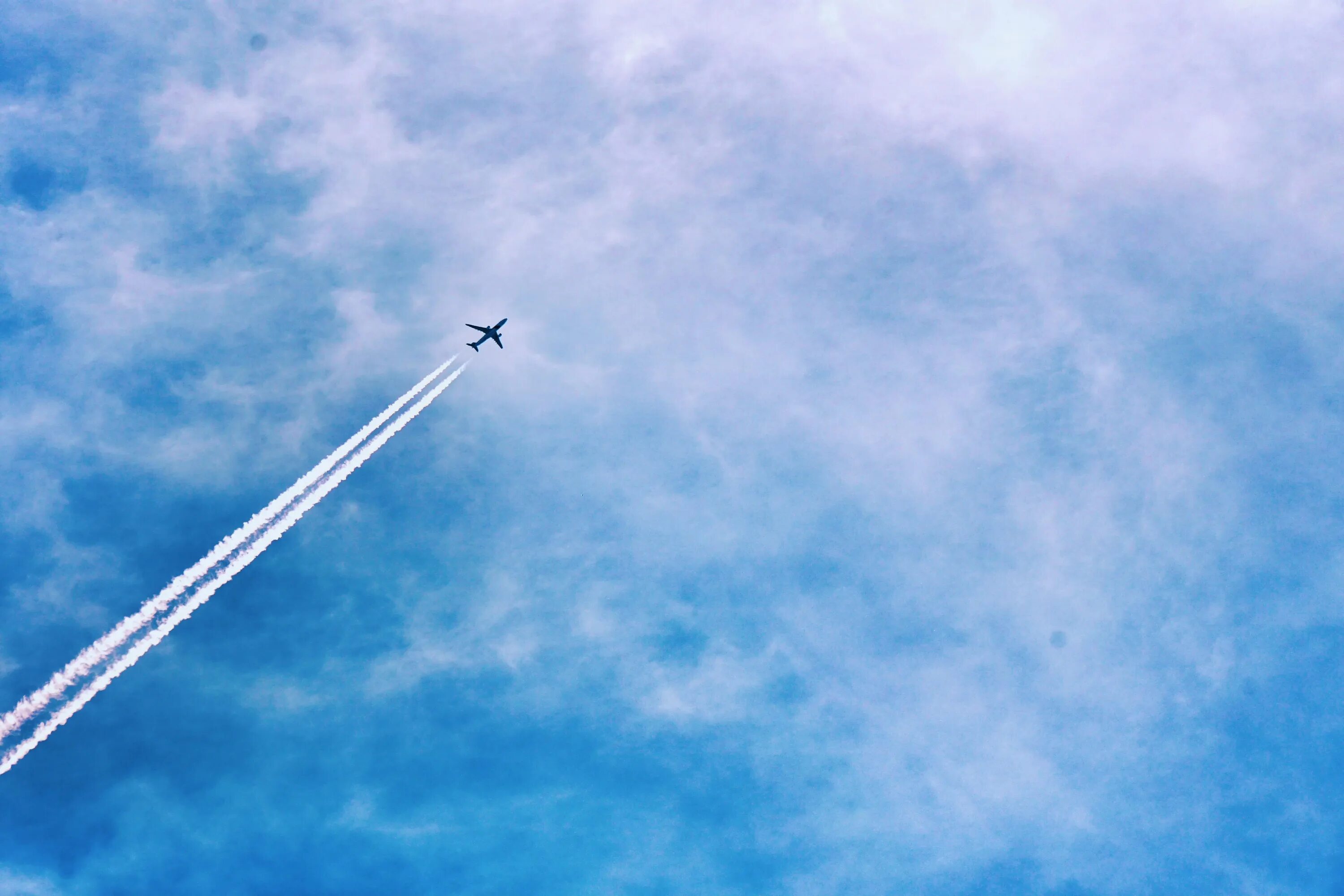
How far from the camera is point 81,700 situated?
111 m

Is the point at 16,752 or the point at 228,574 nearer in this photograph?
the point at 16,752

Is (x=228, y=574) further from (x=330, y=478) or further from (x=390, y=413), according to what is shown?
(x=390, y=413)

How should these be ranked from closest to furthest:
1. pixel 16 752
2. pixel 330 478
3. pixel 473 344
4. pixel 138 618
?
1. pixel 16 752
2. pixel 138 618
3. pixel 330 478
4. pixel 473 344

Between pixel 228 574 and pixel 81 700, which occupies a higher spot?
pixel 228 574

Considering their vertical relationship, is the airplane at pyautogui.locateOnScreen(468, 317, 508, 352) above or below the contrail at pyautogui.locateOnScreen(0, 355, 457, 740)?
above

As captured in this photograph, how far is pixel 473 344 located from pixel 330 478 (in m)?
48.8

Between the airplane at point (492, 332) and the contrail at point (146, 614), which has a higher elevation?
the airplane at point (492, 332)

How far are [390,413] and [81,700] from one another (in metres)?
53.7

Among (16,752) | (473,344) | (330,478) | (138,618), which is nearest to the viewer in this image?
(16,752)

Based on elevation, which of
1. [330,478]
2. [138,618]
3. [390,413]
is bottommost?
[138,618]

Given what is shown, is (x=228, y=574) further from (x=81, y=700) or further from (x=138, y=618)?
(x=81, y=700)

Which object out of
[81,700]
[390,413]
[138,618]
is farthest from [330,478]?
[81,700]

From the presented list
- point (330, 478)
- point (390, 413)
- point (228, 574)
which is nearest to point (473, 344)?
point (390, 413)

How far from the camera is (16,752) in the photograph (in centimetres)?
10694
